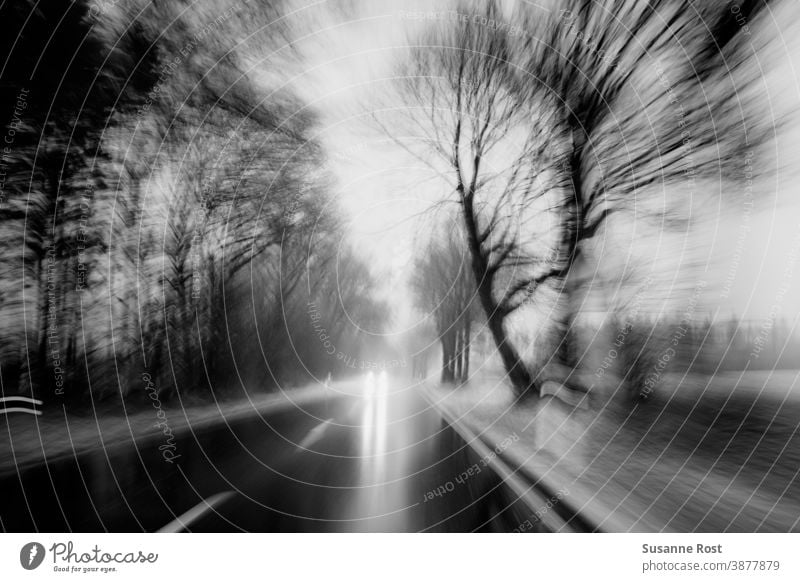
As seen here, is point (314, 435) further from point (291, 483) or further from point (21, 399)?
point (21, 399)

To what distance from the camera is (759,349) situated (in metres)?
1.95

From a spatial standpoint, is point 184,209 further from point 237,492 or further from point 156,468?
point 237,492

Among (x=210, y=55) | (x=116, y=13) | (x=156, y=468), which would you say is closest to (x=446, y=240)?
(x=210, y=55)

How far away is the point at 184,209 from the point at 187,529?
1.59 meters

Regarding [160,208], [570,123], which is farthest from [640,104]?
[160,208]

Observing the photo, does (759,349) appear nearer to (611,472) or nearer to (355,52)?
(611,472)

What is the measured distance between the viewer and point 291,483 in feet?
6.39

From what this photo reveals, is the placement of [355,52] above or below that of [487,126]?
above

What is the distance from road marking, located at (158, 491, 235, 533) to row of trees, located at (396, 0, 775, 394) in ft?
5.26

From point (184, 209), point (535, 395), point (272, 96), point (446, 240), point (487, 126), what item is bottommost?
point (535, 395)

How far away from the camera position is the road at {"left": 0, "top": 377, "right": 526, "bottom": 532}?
191cm

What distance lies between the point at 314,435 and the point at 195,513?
2.24ft

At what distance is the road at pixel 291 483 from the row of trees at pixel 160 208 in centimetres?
33

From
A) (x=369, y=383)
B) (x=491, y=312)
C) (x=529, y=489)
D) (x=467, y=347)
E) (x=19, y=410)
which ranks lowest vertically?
(x=529, y=489)
